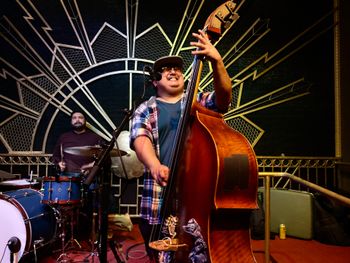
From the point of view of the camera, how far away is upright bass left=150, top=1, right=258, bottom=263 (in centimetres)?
130

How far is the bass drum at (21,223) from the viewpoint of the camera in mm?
2902

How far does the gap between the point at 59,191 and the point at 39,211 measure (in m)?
0.30

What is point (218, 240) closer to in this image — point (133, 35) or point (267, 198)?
point (267, 198)

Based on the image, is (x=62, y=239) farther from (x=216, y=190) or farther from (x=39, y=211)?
(x=216, y=190)

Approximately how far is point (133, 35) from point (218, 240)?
4252 mm

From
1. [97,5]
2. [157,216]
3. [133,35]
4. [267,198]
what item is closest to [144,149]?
[157,216]

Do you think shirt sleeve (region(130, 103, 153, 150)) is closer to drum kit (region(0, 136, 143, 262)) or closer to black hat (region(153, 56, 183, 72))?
black hat (region(153, 56, 183, 72))

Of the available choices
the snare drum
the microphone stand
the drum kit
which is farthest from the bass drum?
the microphone stand

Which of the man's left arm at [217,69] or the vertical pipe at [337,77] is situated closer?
the man's left arm at [217,69]

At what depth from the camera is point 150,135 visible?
1825mm

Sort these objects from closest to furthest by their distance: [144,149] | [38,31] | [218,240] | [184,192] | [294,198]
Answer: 1. [218,240]
2. [184,192]
3. [144,149]
4. [294,198]
5. [38,31]

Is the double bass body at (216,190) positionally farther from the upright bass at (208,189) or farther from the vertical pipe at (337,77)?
the vertical pipe at (337,77)

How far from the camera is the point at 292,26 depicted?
5023 mm

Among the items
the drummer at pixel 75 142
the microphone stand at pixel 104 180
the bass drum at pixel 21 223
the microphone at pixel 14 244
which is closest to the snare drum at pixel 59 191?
the bass drum at pixel 21 223
